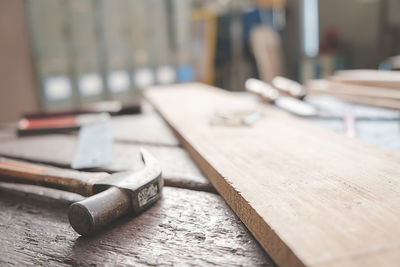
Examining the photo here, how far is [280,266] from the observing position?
448 millimetres

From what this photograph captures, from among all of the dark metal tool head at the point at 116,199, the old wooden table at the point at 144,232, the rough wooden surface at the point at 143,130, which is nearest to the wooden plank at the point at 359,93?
the old wooden table at the point at 144,232

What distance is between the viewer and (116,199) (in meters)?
0.60

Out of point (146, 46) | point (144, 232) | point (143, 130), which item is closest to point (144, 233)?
point (144, 232)

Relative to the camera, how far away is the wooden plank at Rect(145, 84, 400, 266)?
0.43 m

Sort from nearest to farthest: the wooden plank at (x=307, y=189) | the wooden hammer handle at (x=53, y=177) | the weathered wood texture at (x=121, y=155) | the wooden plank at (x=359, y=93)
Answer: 1. the wooden plank at (x=307, y=189)
2. the wooden hammer handle at (x=53, y=177)
3. the weathered wood texture at (x=121, y=155)
4. the wooden plank at (x=359, y=93)

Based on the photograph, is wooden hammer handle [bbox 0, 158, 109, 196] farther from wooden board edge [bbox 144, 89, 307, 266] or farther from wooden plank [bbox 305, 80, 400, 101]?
wooden plank [bbox 305, 80, 400, 101]

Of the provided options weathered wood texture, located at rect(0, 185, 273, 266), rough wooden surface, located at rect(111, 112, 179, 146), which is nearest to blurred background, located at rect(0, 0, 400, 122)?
rough wooden surface, located at rect(111, 112, 179, 146)

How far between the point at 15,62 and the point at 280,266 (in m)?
3.69

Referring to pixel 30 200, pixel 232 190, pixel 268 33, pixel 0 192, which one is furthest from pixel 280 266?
pixel 268 33

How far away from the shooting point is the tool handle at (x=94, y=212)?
0.56 m

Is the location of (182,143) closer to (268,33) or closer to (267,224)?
(267,224)

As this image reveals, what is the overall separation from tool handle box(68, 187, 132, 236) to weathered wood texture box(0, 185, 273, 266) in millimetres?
20

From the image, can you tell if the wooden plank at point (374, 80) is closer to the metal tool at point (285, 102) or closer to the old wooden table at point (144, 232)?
the metal tool at point (285, 102)

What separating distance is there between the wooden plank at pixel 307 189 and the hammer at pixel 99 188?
0.50 ft
